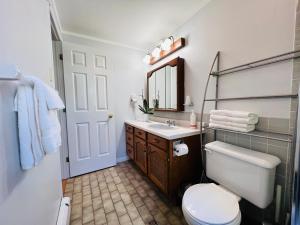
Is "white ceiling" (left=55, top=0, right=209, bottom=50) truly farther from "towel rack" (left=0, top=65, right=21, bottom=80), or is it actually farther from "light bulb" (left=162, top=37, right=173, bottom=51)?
"towel rack" (left=0, top=65, right=21, bottom=80)

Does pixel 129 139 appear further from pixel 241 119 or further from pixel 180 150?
pixel 241 119

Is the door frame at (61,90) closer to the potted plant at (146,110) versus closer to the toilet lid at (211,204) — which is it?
the potted plant at (146,110)

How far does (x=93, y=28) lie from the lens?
6.78 feet

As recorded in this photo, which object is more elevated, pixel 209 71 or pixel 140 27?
pixel 140 27

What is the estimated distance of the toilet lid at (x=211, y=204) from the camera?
32.9 inches

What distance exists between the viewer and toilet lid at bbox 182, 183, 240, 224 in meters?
0.84

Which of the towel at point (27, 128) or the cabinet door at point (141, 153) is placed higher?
the towel at point (27, 128)

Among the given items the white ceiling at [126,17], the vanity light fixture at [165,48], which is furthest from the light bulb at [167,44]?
the white ceiling at [126,17]

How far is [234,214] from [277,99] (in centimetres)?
91

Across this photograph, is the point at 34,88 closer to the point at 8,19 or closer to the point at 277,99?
the point at 8,19

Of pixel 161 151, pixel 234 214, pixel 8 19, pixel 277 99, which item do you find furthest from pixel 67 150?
pixel 277 99

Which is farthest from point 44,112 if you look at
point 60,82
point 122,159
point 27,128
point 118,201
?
point 122,159

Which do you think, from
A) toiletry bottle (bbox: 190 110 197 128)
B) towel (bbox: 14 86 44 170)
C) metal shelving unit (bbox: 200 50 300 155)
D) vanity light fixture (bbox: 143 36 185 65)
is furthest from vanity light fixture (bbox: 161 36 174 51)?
towel (bbox: 14 86 44 170)

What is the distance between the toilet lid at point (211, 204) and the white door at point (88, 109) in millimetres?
1702
